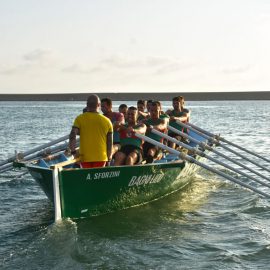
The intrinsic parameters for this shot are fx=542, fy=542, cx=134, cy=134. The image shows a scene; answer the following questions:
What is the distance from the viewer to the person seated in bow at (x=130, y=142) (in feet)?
37.5

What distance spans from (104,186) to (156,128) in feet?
9.96

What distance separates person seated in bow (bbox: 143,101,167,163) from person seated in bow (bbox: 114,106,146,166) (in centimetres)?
88

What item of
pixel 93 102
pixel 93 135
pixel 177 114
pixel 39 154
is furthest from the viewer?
pixel 177 114

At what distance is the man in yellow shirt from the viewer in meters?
9.54

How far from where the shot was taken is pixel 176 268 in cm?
829

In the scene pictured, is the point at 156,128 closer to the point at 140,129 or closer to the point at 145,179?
the point at 140,129

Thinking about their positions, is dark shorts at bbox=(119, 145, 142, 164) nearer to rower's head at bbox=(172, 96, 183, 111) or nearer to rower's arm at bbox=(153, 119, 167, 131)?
rower's arm at bbox=(153, 119, 167, 131)

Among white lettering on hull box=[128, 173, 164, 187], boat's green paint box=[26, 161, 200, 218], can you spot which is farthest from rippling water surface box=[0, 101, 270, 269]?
white lettering on hull box=[128, 173, 164, 187]

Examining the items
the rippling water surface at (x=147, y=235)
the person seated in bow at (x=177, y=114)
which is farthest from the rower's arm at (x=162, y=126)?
the person seated in bow at (x=177, y=114)

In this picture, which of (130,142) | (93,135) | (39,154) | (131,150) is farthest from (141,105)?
(93,135)

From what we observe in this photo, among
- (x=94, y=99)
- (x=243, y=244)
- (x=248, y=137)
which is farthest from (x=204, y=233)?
(x=248, y=137)

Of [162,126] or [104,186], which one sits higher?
[162,126]

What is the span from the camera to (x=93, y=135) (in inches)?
379

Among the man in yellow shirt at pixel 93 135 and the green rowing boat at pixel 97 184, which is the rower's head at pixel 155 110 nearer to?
the green rowing boat at pixel 97 184
